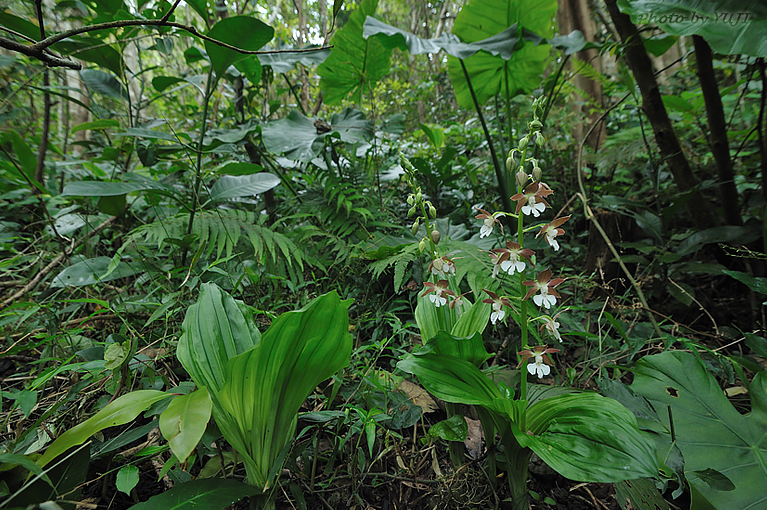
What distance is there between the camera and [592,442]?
66 cm

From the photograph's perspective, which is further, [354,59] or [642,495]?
[354,59]

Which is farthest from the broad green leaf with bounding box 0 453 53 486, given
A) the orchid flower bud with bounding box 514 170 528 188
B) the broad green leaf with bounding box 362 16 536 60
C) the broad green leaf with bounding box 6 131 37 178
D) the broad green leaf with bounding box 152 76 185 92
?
the broad green leaf with bounding box 362 16 536 60

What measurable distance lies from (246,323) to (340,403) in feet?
1.45

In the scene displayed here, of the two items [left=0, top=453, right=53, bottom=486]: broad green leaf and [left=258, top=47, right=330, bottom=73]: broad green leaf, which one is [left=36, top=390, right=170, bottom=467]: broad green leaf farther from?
[left=258, top=47, right=330, bottom=73]: broad green leaf

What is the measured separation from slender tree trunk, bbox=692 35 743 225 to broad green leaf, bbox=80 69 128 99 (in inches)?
125

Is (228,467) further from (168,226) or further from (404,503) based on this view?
(168,226)

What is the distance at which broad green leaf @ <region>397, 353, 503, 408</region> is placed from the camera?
747 millimetres

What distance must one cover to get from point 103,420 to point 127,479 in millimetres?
158

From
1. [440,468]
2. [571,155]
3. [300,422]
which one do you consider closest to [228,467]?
[300,422]

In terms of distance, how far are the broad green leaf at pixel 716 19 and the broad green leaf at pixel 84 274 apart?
2473 mm

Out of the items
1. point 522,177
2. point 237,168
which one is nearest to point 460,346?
point 522,177

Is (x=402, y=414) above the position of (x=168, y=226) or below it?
below

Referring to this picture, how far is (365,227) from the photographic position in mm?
1975

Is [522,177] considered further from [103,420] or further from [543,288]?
[103,420]
